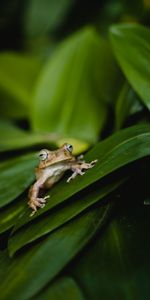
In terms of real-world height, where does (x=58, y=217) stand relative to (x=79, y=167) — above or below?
below

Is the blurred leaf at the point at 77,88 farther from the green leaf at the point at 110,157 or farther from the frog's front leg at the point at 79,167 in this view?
the green leaf at the point at 110,157

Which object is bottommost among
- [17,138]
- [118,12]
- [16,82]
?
[17,138]

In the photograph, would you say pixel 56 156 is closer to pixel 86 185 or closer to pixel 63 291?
pixel 86 185

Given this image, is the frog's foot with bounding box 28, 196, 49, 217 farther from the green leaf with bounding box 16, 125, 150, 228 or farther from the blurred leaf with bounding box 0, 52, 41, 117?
the blurred leaf with bounding box 0, 52, 41, 117

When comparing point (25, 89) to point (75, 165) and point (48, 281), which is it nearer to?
point (75, 165)

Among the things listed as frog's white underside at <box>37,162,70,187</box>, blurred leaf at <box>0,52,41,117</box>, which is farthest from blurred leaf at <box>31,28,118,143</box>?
frog's white underside at <box>37,162,70,187</box>

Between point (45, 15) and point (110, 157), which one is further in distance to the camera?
point (45, 15)

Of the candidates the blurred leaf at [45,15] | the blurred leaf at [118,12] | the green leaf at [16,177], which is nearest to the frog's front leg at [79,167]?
the green leaf at [16,177]

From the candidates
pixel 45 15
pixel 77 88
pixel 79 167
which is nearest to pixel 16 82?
pixel 77 88
